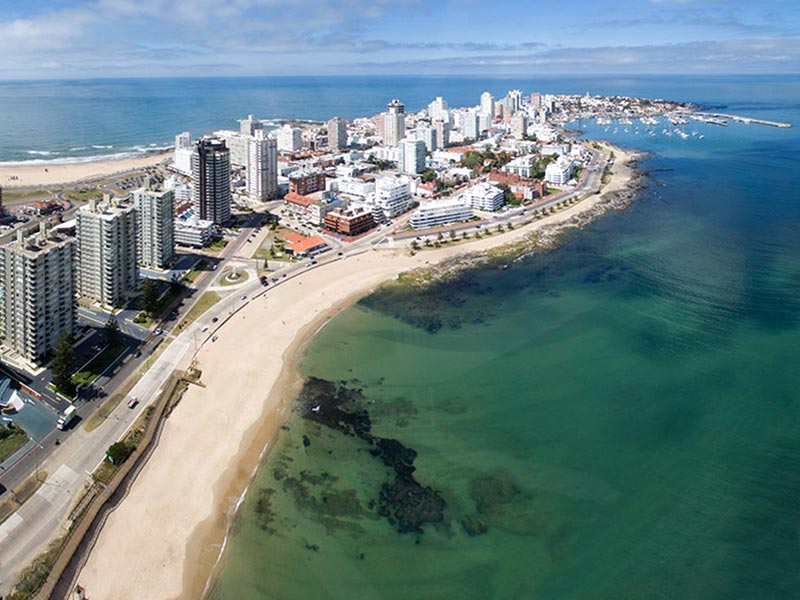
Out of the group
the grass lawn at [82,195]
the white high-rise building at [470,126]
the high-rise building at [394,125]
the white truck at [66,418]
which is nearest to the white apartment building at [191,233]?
the grass lawn at [82,195]

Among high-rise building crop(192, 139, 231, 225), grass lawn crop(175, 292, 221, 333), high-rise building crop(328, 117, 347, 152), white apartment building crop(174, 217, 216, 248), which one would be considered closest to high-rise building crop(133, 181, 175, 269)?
white apartment building crop(174, 217, 216, 248)

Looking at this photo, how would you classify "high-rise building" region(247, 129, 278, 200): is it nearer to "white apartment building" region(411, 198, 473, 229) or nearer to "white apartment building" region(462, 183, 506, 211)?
"white apartment building" region(411, 198, 473, 229)

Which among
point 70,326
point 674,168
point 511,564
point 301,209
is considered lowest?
point 511,564

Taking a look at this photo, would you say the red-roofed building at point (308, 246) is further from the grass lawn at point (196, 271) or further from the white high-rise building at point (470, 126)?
the white high-rise building at point (470, 126)

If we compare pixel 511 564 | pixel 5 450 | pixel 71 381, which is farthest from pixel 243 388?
pixel 511 564

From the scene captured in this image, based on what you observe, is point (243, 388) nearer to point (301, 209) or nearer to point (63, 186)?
point (301, 209)
